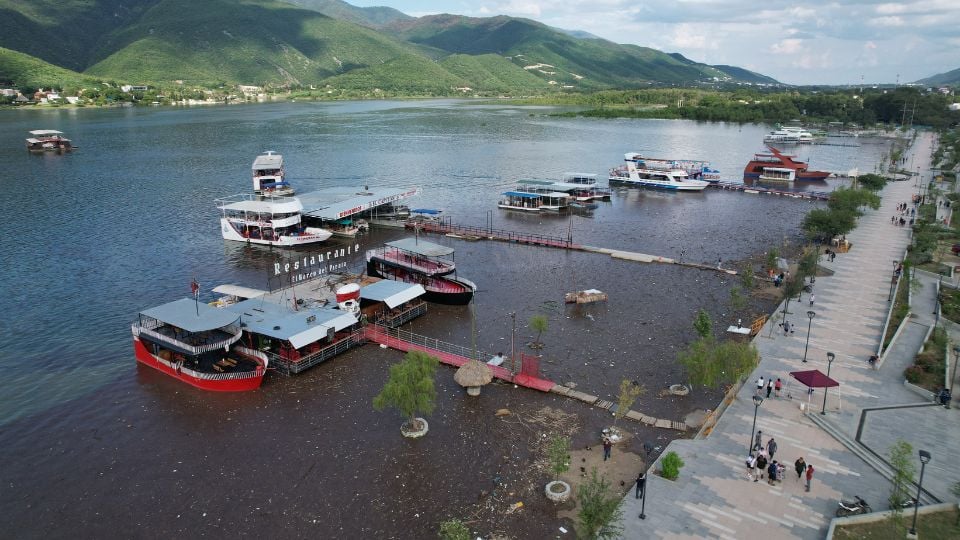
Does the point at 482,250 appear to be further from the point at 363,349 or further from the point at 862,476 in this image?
the point at 862,476

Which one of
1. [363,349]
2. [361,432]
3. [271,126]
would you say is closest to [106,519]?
[361,432]

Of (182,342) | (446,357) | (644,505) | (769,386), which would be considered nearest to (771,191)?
(769,386)

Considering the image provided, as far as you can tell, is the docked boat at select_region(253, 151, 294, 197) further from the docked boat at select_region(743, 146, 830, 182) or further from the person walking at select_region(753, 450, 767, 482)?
the docked boat at select_region(743, 146, 830, 182)

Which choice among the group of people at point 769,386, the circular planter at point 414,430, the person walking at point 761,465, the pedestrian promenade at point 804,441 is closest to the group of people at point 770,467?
the person walking at point 761,465

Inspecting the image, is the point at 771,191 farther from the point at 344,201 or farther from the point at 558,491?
the point at 558,491

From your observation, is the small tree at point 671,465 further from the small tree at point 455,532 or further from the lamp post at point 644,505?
the small tree at point 455,532

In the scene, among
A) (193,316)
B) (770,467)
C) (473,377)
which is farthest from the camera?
(193,316)
